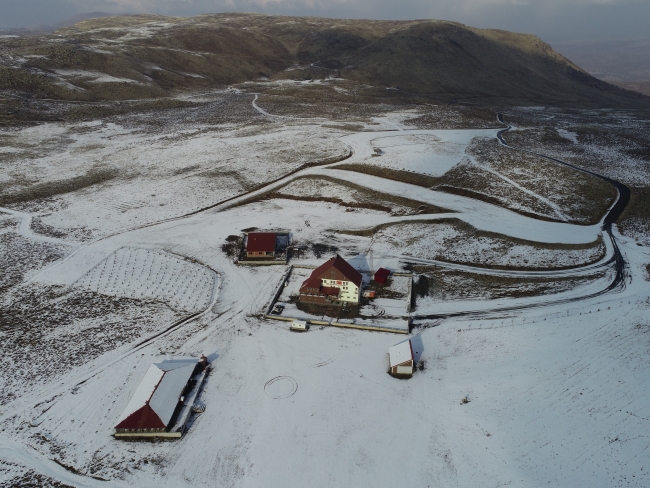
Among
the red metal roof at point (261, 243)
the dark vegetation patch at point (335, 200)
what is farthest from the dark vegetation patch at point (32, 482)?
the dark vegetation patch at point (335, 200)

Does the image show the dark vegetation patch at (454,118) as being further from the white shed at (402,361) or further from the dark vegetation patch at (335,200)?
the white shed at (402,361)

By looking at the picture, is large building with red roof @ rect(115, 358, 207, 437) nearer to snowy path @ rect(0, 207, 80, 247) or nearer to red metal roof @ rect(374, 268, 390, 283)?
red metal roof @ rect(374, 268, 390, 283)

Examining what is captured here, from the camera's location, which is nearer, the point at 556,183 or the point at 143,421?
the point at 143,421

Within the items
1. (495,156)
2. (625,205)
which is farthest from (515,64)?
(625,205)

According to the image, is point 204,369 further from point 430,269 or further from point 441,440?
point 430,269

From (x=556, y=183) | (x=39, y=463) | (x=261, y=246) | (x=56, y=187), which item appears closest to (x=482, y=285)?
(x=261, y=246)

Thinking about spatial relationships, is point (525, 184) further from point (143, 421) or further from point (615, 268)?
point (143, 421)
